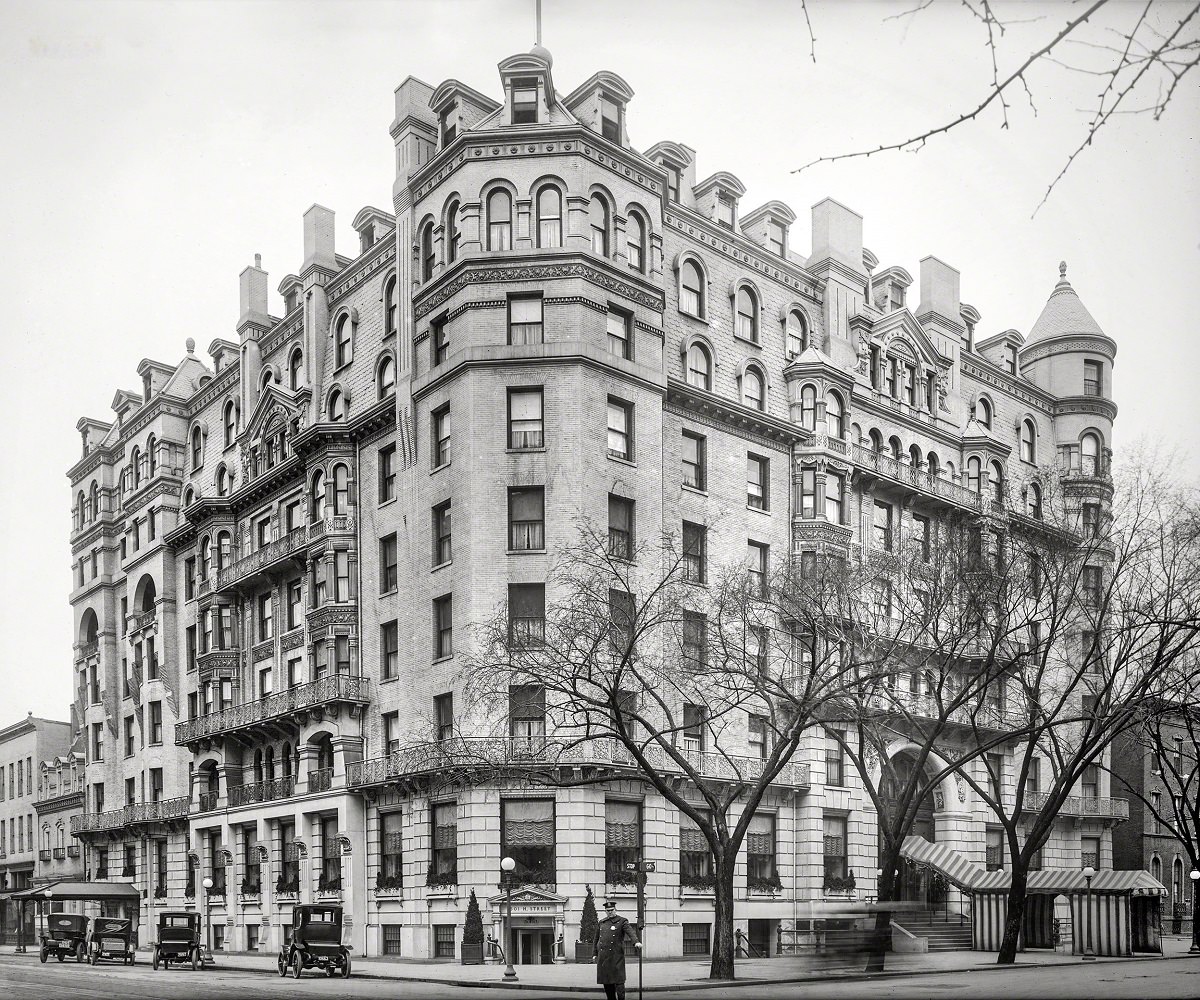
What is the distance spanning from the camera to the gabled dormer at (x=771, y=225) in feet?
166

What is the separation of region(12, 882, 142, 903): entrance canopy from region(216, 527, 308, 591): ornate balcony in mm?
13866

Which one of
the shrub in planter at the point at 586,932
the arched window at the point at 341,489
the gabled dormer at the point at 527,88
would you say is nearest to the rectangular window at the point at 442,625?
the arched window at the point at 341,489

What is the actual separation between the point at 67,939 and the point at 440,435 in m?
22.5

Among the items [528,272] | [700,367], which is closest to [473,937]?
[528,272]

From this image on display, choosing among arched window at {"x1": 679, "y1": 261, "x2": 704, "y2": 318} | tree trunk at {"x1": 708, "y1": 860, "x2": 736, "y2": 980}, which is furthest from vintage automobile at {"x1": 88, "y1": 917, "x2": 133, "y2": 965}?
arched window at {"x1": 679, "y1": 261, "x2": 704, "y2": 318}

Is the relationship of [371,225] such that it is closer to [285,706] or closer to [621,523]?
[621,523]

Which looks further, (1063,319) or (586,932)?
(1063,319)

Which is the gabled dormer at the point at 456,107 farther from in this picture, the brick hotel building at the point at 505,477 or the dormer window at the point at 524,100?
the dormer window at the point at 524,100

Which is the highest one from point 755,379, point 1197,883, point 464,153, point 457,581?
point 464,153

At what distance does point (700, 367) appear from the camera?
150 ft

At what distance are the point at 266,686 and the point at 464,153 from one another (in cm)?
2338

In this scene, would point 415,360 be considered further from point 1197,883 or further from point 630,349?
point 1197,883

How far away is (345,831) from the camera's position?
44.3 meters

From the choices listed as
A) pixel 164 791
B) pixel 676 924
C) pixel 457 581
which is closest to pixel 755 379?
pixel 457 581
